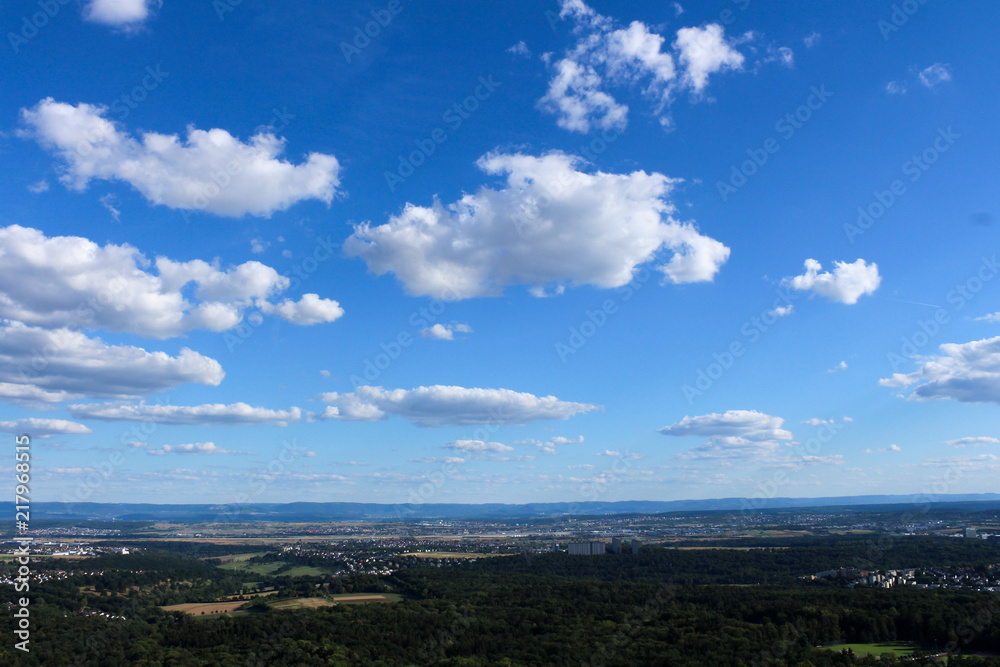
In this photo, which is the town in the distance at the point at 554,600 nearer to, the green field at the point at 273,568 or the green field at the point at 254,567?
the green field at the point at 273,568

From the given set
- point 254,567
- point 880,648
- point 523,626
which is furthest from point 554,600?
point 254,567

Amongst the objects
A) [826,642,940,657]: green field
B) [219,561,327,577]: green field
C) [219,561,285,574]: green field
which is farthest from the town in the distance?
[219,561,285,574]: green field

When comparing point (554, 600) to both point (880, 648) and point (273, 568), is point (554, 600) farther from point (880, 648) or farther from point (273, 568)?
point (273, 568)

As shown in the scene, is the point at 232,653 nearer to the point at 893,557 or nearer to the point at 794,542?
the point at 893,557

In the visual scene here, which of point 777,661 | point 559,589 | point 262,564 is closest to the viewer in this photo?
point 777,661

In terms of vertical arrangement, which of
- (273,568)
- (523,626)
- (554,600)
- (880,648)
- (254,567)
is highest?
(523,626)

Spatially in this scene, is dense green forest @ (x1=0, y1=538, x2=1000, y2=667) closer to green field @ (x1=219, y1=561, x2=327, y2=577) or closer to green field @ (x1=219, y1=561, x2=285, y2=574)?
green field @ (x1=219, y1=561, x2=327, y2=577)

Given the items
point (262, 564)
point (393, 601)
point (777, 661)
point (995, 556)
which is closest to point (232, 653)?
point (393, 601)

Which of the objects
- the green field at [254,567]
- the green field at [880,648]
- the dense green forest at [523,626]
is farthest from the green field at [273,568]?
the green field at [880,648]

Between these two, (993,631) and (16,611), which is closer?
(993,631)
